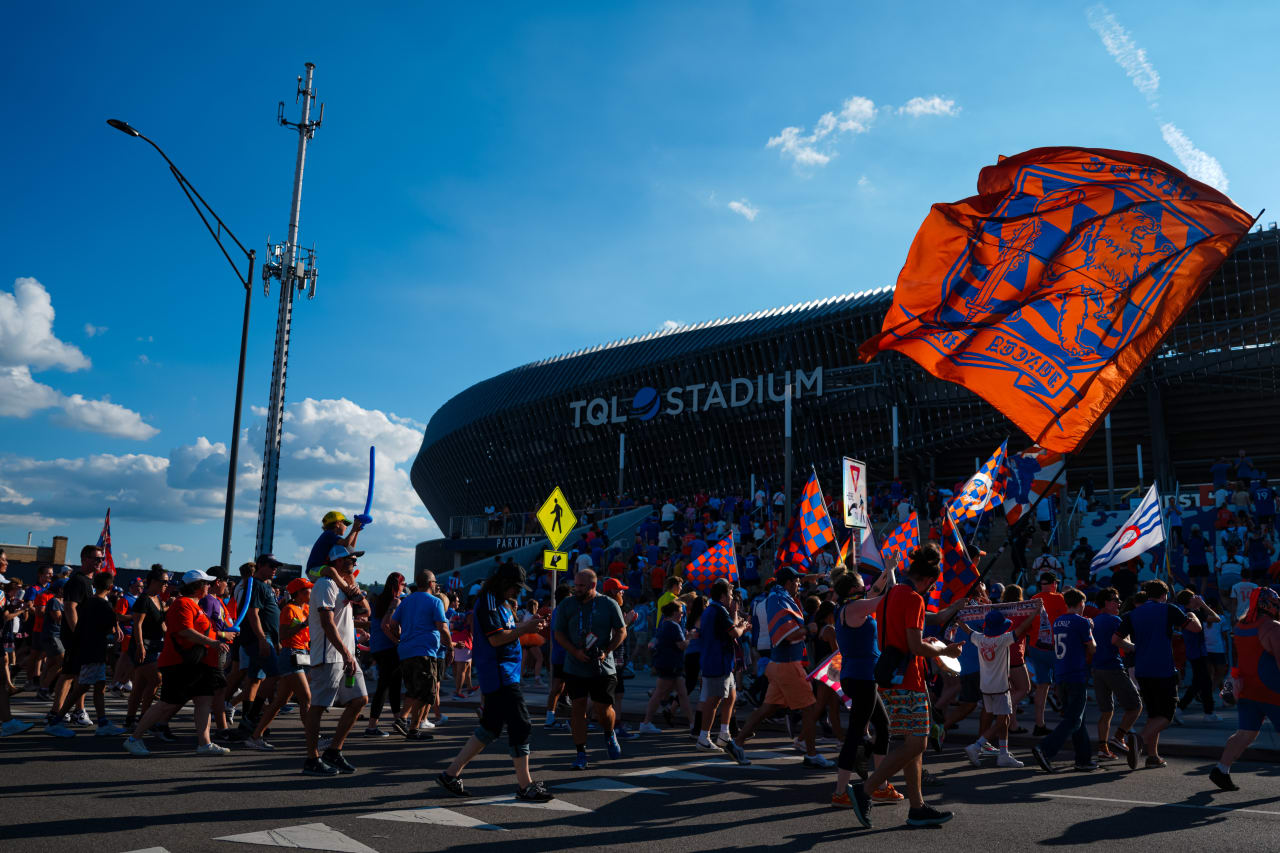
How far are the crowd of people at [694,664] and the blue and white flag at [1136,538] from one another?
4.85 feet

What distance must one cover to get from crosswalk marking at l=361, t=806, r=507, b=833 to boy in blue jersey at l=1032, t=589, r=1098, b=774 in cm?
501

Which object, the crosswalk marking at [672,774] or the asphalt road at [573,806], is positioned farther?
the crosswalk marking at [672,774]

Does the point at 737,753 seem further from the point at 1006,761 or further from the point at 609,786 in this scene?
the point at 1006,761

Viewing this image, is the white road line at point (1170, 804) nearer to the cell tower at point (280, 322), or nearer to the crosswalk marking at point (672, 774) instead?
the crosswalk marking at point (672, 774)

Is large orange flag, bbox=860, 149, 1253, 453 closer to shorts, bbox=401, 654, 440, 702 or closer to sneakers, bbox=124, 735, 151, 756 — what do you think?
shorts, bbox=401, 654, 440, 702

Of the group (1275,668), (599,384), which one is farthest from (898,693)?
(599,384)

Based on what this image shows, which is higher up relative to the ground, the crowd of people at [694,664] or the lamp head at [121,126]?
the lamp head at [121,126]

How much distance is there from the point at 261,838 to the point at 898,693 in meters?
3.94

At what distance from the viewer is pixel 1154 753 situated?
916 cm

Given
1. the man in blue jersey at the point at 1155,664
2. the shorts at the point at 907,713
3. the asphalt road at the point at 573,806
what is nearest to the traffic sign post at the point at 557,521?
the asphalt road at the point at 573,806

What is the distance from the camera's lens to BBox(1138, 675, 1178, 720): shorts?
8.98 meters

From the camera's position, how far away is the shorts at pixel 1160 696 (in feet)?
29.5

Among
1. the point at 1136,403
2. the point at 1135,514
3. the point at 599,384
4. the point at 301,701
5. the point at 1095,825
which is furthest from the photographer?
the point at 599,384

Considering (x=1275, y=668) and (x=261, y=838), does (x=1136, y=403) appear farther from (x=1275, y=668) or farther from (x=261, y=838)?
(x=261, y=838)
